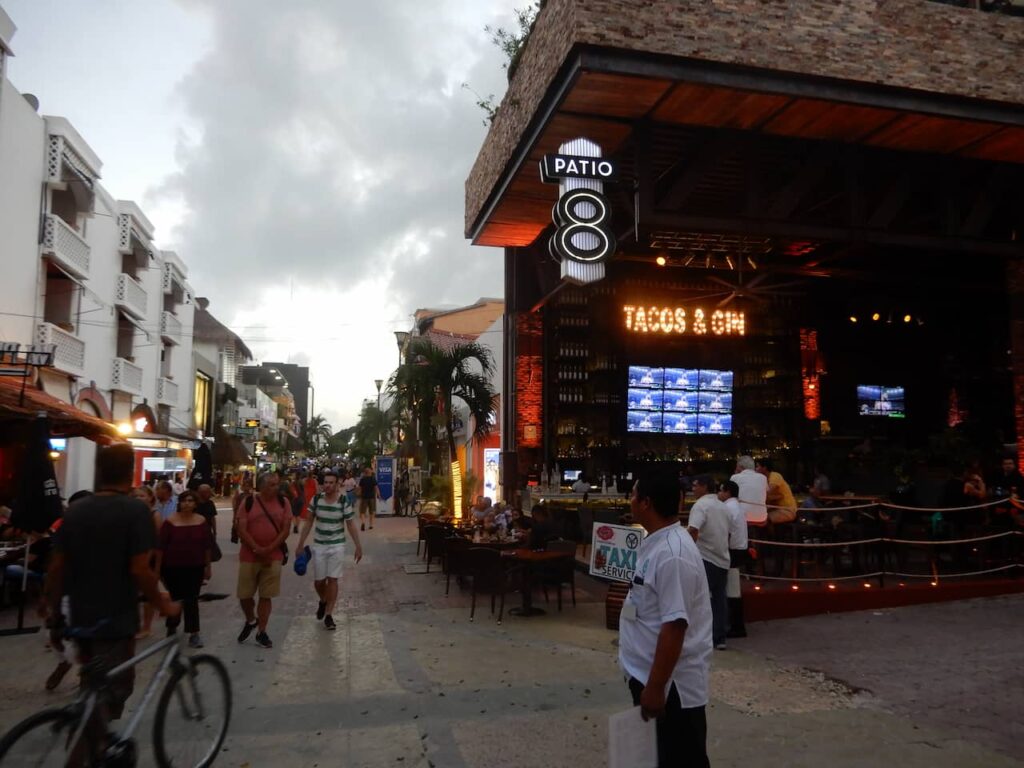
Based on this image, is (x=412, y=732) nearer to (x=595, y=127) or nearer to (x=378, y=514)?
(x=595, y=127)

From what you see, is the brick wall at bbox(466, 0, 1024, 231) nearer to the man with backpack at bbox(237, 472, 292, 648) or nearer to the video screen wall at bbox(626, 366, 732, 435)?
the man with backpack at bbox(237, 472, 292, 648)

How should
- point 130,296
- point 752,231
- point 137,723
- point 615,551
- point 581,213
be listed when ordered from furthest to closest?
1. point 130,296
2. point 752,231
3. point 581,213
4. point 615,551
5. point 137,723

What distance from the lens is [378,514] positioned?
90.2ft

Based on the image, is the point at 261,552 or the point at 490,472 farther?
the point at 490,472

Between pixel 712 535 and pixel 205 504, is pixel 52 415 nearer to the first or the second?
pixel 205 504

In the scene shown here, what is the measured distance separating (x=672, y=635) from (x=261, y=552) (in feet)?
19.2

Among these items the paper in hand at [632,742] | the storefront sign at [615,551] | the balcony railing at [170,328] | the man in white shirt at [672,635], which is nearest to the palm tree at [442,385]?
the balcony railing at [170,328]

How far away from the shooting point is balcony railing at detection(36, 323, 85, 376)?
58.2ft

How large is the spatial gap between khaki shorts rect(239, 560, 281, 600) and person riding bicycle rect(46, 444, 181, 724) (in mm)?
3937

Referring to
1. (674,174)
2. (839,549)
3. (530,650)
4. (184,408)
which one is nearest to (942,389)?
(674,174)

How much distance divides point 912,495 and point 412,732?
1030 centimetres

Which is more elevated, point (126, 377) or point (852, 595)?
point (126, 377)

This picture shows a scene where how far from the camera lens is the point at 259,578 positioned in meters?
7.83

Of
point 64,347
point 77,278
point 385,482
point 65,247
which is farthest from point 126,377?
point 385,482
